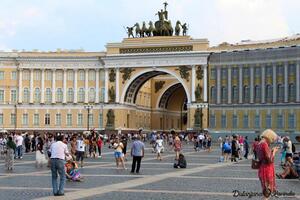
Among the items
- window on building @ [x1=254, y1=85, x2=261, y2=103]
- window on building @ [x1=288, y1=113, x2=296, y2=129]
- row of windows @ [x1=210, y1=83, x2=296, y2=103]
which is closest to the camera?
window on building @ [x1=288, y1=113, x2=296, y2=129]

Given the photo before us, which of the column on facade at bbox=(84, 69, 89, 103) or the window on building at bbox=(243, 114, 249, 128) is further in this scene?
the column on facade at bbox=(84, 69, 89, 103)

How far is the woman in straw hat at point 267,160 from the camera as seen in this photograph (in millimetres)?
14336

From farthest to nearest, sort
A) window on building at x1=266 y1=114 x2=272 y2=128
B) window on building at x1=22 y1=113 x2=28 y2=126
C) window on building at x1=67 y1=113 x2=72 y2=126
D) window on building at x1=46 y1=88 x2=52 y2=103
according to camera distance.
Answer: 1. window on building at x1=22 y1=113 x2=28 y2=126
2. window on building at x1=46 y1=88 x2=52 y2=103
3. window on building at x1=67 y1=113 x2=72 y2=126
4. window on building at x1=266 y1=114 x2=272 y2=128

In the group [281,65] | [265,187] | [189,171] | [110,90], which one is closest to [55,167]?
[265,187]

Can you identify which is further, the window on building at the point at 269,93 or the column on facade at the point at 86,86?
the column on facade at the point at 86,86

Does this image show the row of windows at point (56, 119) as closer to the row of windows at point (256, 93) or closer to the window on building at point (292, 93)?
the row of windows at point (256, 93)

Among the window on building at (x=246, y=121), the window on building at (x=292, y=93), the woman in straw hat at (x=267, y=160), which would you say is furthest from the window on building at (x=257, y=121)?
the woman in straw hat at (x=267, y=160)

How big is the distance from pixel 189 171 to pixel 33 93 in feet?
226

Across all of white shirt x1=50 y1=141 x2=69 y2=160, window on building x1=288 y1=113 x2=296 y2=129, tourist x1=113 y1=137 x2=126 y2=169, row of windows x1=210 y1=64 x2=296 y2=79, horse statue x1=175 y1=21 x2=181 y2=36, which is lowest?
tourist x1=113 y1=137 x2=126 y2=169

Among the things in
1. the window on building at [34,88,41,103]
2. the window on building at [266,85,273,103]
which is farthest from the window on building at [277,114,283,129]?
the window on building at [34,88,41,103]

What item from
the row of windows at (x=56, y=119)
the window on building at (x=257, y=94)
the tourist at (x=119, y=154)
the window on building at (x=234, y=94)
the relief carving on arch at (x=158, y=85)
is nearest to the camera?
the tourist at (x=119, y=154)

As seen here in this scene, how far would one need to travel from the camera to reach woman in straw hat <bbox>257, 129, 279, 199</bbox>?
47.0 feet

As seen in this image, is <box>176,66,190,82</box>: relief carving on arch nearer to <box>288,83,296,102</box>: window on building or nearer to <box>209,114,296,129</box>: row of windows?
<box>209,114,296,129</box>: row of windows

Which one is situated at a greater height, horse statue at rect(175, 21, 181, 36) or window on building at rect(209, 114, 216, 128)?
horse statue at rect(175, 21, 181, 36)
